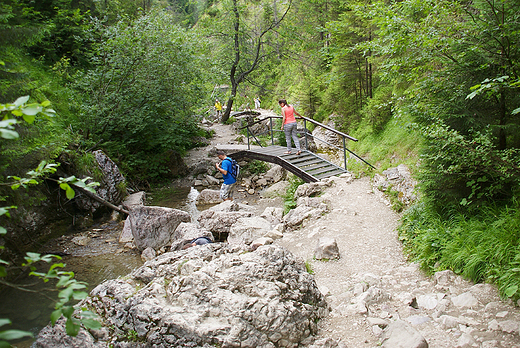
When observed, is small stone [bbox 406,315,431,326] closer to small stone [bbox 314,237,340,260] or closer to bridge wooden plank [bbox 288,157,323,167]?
small stone [bbox 314,237,340,260]

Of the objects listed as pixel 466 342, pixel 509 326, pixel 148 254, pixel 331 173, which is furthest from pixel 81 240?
pixel 509 326

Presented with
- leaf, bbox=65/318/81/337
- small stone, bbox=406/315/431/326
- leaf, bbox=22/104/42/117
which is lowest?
small stone, bbox=406/315/431/326

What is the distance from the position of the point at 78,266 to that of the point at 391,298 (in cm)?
746

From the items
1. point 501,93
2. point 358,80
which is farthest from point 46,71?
point 501,93

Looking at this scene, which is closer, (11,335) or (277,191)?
(11,335)

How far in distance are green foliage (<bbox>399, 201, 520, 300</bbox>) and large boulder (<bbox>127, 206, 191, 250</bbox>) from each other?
20.0 feet

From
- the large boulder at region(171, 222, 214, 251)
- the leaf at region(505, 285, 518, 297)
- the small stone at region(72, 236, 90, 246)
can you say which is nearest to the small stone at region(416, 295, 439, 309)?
the leaf at region(505, 285, 518, 297)

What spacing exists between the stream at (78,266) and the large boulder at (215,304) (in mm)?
2694

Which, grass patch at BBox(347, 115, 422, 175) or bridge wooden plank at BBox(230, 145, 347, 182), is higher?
grass patch at BBox(347, 115, 422, 175)

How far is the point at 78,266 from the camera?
8047 millimetres

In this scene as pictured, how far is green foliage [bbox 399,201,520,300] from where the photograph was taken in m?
3.87

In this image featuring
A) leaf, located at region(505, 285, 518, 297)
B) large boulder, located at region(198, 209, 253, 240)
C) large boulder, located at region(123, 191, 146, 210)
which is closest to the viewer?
leaf, located at region(505, 285, 518, 297)

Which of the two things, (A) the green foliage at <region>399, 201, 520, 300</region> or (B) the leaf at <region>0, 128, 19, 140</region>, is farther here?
(A) the green foliage at <region>399, 201, 520, 300</region>

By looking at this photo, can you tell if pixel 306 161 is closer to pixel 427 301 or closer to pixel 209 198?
pixel 209 198
